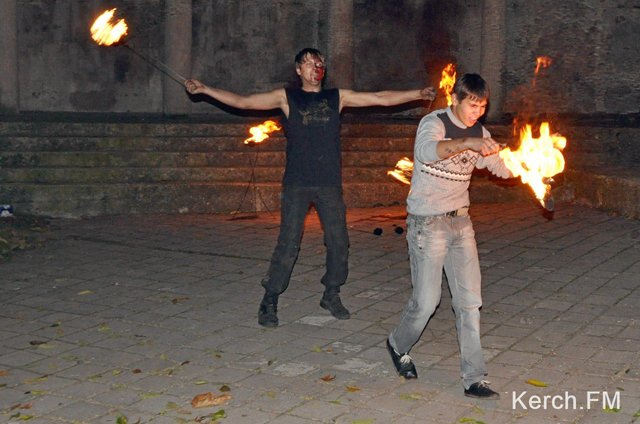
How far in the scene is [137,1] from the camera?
17906 millimetres

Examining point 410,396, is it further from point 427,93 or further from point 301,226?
point 427,93

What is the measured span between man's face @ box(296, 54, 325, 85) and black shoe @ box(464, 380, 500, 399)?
3031mm

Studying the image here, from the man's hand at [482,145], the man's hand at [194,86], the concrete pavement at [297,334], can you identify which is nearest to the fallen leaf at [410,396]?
the concrete pavement at [297,334]

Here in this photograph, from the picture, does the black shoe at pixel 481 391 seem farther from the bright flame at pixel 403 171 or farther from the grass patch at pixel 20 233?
the bright flame at pixel 403 171

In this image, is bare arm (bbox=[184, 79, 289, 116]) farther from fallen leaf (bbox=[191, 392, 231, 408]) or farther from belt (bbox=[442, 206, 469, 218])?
fallen leaf (bbox=[191, 392, 231, 408])

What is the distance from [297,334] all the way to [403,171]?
7116 mm

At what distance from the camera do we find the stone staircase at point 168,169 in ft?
45.7

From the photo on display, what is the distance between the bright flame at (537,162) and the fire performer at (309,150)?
1.27 m

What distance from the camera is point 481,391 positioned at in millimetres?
6289

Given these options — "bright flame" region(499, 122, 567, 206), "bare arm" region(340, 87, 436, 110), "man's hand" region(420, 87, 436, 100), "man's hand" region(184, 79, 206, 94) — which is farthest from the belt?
"man's hand" region(184, 79, 206, 94)

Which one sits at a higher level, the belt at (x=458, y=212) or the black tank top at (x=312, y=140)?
the black tank top at (x=312, y=140)

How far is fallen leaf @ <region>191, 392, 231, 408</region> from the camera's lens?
6234mm

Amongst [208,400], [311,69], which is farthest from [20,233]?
[208,400]

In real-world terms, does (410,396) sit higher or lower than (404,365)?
lower
